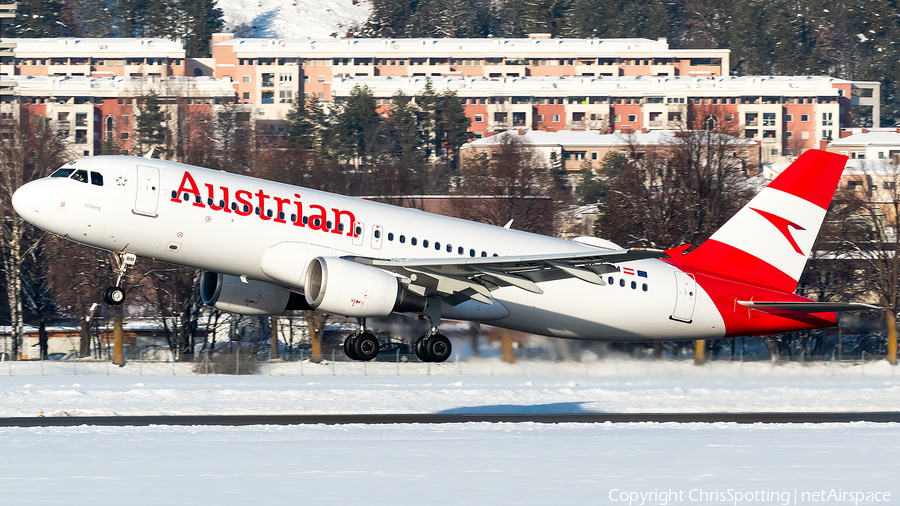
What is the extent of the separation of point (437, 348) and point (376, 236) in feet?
11.5

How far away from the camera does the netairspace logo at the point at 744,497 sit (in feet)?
65.1

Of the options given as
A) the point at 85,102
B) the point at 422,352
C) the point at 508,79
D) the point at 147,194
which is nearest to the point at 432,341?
the point at 422,352

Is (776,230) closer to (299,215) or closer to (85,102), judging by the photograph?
(299,215)

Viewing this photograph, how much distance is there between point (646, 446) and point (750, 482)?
4.79m

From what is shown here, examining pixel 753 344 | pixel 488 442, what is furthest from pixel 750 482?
pixel 753 344

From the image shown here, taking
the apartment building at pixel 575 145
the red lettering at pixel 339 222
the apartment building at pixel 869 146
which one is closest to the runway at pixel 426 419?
the red lettering at pixel 339 222

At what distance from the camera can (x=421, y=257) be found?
32906 mm

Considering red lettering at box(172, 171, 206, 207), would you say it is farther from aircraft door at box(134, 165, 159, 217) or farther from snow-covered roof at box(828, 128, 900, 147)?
snow-covered roof at box(828, 128, 900, 147)

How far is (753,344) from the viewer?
6394 cm

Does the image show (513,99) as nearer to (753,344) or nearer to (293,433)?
(753,344)

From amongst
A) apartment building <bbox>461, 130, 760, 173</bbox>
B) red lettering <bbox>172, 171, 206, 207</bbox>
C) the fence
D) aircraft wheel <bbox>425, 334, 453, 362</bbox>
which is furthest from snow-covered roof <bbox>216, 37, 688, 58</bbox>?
red lettering <bbox>172, 171, 206, 207</bbox>

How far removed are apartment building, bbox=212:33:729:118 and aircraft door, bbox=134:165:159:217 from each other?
159733mm

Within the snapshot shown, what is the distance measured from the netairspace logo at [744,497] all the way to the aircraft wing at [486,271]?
995cm

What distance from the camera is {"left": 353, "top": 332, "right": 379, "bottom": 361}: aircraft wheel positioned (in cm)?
3247
